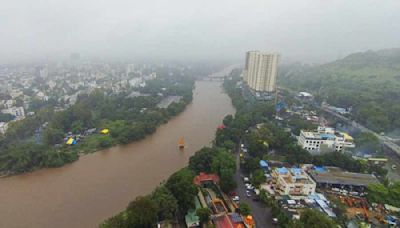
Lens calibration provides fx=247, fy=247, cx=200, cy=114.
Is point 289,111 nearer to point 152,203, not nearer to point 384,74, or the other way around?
point 152,203

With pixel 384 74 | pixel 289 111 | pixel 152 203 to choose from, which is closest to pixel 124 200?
pixel 152 203

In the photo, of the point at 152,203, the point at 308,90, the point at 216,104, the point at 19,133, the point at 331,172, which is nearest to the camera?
the point at 152,203

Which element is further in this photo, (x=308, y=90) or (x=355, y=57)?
(x=355, y=57)

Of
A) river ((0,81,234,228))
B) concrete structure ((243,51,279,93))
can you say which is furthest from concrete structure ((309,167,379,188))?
concrete structure ((243,51,279,93))

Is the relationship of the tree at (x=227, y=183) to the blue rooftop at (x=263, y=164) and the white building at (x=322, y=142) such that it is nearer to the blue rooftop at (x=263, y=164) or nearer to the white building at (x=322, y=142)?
the blue rooftop at (x=263, y=164)

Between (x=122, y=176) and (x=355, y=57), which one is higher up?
(x=355, y=57)

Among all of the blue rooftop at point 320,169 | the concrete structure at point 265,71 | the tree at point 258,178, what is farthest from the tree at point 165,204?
the concrete structure at point 265,71

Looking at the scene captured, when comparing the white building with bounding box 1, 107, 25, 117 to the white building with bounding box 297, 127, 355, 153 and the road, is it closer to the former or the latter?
the road

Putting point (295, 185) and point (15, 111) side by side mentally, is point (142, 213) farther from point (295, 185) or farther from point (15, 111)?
point (15, 111)

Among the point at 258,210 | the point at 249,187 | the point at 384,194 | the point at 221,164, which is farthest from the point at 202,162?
the point at 384,194
